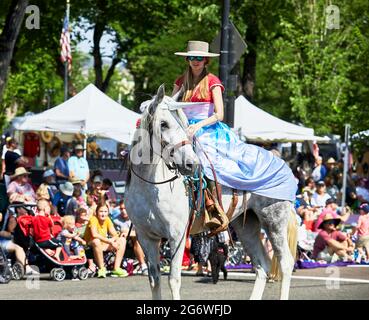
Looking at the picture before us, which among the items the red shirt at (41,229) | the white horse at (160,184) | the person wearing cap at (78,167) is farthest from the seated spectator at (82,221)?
the white horse at (160,184)

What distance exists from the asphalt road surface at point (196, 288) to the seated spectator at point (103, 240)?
38 cm

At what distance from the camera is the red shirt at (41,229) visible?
1684 cm

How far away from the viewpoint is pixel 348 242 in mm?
20859

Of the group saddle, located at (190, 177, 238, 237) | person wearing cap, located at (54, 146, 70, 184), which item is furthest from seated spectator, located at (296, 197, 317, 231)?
saddle, located at (190, 177, 238, 237)

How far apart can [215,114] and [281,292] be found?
238 centimetres

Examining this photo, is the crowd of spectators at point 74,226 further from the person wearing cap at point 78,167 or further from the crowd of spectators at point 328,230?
the crowd of spectators at point 328,230

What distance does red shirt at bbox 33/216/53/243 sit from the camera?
1684 centimetres

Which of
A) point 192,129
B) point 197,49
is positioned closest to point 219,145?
point 192,129

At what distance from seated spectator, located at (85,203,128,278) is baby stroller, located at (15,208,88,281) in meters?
0.36

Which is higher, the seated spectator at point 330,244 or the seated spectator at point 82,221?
the seated spectator at point 82,221

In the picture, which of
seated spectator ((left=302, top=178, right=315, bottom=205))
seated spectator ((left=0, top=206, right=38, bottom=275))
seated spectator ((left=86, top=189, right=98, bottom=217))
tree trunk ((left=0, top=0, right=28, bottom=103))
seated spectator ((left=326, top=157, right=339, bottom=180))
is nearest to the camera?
seated spectator ((left=0, top=206, right=38, bottom=275))

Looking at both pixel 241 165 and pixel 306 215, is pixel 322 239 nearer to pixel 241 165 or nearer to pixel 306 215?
pixel 306 215

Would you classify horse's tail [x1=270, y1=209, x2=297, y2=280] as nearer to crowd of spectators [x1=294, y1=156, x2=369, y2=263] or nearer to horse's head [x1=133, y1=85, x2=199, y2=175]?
horse's head [x1=133, y1=85, x2=199, y2=175]

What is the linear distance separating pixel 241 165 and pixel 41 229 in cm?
527
